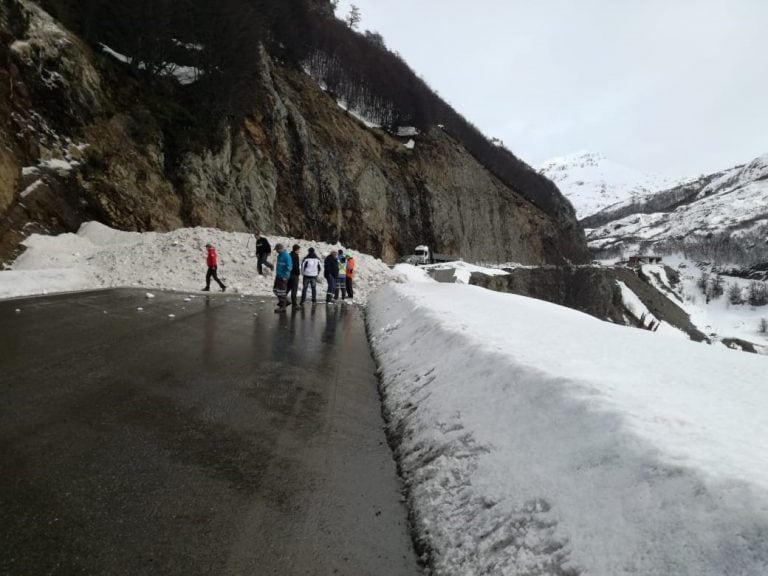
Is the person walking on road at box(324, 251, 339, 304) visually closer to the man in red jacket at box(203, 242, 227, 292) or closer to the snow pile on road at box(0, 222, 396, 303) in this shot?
the snow pile on road at box(0, 222, 396, 303)

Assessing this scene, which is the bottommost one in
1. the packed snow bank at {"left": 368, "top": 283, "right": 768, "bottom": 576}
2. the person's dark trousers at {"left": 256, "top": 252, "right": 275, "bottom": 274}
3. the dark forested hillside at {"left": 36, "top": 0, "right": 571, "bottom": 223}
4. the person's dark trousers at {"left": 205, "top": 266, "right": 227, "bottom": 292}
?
the packed snow bank at {"left": 368, "top": 283, "right": 768, "bottom": 576}

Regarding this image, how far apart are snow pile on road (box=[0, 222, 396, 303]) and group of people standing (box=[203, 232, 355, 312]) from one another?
70cm

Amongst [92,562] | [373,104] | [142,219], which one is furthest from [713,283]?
[92,562]

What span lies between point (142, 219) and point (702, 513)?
23448 millimetres

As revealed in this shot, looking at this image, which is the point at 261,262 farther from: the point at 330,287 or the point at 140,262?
the point at 140,262

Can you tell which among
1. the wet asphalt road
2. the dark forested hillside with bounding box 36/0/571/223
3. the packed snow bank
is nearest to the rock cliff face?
the dark forested hillside with bounding box 36/0/571/223

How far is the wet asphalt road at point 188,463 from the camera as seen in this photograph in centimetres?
269

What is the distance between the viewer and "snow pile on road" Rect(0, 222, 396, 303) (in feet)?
49.3

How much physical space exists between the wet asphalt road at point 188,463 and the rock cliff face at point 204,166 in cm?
1361

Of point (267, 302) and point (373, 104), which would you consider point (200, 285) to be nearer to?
point (267, 302)

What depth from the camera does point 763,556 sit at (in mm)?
1744

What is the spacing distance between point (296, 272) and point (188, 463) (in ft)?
33.4

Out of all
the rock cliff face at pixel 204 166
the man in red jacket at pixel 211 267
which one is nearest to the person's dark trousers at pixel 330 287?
the man in red jacket at pixel 211 267

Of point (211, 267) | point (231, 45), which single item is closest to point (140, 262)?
point (211, 267)
